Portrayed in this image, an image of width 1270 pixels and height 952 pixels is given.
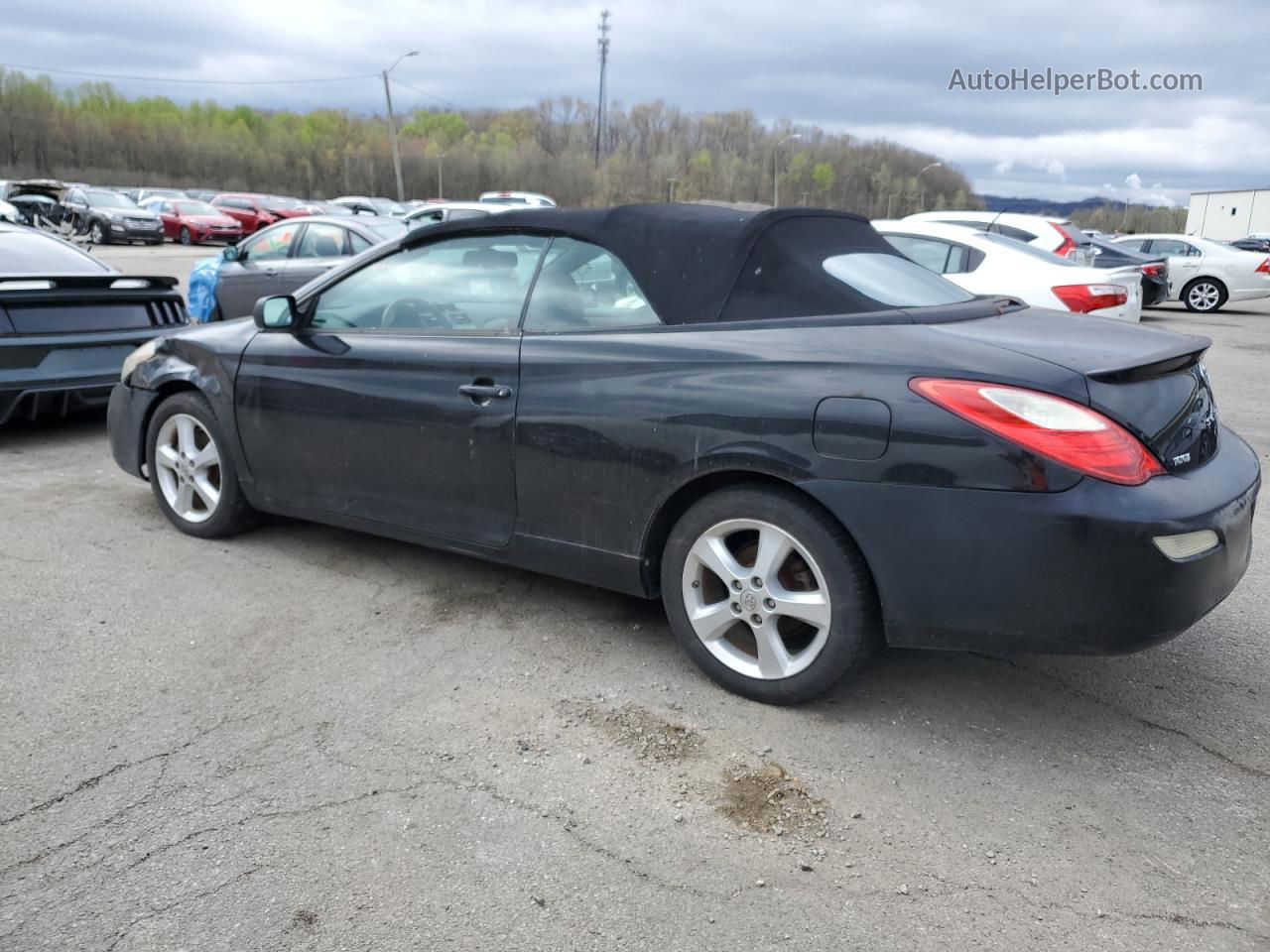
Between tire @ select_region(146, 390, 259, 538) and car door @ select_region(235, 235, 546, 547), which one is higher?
car door @ select_region(235, 235, 546, 547)

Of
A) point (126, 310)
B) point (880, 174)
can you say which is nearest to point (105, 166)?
point (880, 174)

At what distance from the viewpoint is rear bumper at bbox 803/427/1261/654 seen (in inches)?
104

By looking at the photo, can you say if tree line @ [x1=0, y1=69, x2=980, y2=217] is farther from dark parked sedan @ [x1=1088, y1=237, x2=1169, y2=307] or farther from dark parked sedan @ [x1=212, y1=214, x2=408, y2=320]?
dark parked sedan @ [x1=212, y1=214, x2=408, y2=320]

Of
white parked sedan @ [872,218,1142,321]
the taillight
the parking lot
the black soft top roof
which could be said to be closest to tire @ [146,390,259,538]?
the parking lot

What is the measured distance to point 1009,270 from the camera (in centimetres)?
834

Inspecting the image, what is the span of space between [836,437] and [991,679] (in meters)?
1.15

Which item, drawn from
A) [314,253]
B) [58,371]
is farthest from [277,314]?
[314,253]

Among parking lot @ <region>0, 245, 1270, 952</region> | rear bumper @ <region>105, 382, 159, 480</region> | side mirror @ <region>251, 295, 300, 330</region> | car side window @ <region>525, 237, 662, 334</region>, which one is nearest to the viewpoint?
parking lot @ <region>0, 245, 1270, 952</region>

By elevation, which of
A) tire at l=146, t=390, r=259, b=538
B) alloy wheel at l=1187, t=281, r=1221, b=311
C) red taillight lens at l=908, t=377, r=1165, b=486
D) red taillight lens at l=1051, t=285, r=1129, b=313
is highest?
red taillight lens at l=908, t=377, r=1165, b=486

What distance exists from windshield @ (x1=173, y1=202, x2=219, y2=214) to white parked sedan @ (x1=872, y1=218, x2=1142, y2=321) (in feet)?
94.8

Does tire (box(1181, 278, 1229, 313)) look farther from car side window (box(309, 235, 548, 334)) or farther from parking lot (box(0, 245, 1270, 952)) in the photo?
car side window (box(309, 235, 548, 334))

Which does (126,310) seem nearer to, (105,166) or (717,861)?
(717,861)

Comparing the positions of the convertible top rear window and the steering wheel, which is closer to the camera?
the convertible top rear window

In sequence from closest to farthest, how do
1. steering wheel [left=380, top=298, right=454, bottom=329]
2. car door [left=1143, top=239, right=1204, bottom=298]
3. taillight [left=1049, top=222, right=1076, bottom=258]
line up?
steering wheel [left=380, top=298, right=454, bottom=329] → taillight [left=1049, top=222, right=1076, bottom=258] → car door [left=1143, top=239, right=1204, bottom=298]
